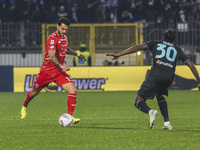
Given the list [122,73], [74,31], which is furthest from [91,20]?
[122,73]

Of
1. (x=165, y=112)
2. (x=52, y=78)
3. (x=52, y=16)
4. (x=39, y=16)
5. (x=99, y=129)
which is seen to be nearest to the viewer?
(x=165, y=112)

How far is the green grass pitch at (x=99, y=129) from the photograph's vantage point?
791 cm

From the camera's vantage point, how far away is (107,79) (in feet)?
74.8

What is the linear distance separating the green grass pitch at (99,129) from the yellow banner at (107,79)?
21.3 ft

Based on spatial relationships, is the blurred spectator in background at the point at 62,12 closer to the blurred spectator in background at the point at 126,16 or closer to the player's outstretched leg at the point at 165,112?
the blurred spectator in background at the point at 126,16

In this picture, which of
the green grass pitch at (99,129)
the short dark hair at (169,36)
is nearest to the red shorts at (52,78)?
the green grass pitch at (99,129)

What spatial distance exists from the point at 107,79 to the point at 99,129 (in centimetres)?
1283

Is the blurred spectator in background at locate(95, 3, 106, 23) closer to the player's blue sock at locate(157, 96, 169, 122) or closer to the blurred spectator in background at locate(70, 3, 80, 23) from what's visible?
the blurred spectator in background at locate(70, 3, 80, 23)

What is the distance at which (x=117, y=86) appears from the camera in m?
22.8

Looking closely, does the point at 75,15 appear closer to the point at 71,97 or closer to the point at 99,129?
the point at 71,97

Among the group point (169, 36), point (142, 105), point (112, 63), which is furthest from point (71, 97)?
point (112, 63)

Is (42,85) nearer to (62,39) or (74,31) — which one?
(62,39)

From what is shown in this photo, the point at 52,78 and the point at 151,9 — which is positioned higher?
the point at 151,9

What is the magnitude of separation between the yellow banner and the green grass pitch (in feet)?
21.3
